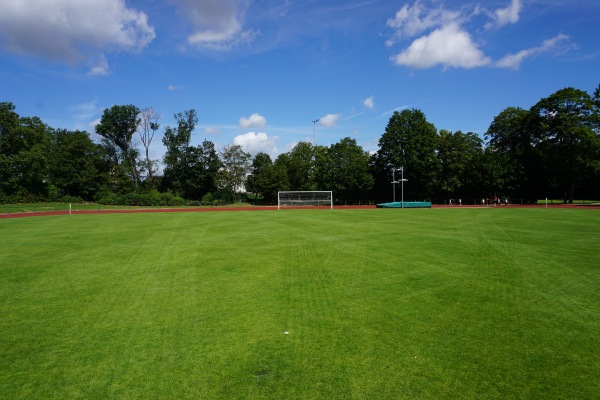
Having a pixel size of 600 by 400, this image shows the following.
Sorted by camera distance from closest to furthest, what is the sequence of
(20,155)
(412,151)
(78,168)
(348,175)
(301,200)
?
(301,200)
(20,155)
(412,151)
(348,175)
(78,168)

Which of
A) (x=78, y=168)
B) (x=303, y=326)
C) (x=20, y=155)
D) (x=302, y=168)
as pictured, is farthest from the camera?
(x=302, y=168)

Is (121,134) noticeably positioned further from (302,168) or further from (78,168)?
(302,168)

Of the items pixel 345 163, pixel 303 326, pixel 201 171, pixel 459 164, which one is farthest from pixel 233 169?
pixel 303 326

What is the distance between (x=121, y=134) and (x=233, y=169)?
25577 mm

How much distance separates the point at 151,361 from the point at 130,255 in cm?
888

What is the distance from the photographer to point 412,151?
62094mm

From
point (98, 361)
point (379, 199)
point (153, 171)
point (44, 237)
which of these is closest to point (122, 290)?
point (98, 361)

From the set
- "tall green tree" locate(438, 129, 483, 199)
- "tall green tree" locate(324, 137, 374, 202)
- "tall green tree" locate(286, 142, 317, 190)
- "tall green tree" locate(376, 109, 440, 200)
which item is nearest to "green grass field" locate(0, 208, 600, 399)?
"tall green tree" locate(376, 109, 440, 200)

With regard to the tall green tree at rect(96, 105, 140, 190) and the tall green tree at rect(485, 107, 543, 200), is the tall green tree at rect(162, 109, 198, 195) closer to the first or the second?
the tall green tree at rect(96, 105, 140, 190)

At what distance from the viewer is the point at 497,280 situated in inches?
356

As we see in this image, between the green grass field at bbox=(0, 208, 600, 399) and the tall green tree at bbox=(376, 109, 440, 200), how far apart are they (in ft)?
167

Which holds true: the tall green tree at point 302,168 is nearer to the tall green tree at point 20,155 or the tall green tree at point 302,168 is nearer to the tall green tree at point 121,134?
the tall green tree at point 121,134

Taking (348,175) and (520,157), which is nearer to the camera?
(520,157)

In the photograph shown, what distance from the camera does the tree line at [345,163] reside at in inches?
2221
